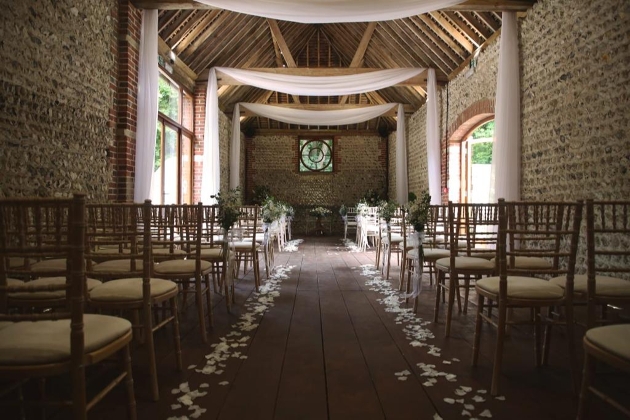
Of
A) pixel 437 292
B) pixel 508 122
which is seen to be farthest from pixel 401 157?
pixel 437 292

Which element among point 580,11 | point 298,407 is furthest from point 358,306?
point 580,11

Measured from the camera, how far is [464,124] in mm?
7605

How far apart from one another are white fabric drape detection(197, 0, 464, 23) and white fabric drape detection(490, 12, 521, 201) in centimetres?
109

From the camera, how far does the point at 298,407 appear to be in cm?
196

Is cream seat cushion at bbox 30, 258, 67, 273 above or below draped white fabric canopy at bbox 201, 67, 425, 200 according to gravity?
below

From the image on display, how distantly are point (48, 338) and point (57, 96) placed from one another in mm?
3371

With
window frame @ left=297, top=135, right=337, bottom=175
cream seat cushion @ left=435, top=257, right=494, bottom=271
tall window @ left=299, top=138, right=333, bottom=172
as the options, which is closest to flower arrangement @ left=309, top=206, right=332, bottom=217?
window frame @ left=297, top=135, right=337, bottom=175

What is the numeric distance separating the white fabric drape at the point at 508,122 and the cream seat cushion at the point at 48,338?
486cm

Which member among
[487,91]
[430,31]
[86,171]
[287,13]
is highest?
[430,31]

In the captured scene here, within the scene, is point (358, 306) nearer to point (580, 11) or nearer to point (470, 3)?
point (580, 11)

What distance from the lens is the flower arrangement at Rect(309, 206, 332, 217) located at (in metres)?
13.1

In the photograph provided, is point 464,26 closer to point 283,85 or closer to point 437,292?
point 283,85

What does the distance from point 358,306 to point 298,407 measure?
203 centimetres

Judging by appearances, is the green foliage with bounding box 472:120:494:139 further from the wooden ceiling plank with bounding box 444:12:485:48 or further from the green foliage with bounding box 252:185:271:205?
the wooden ceiling plank with bounding box 444:12:485:48
